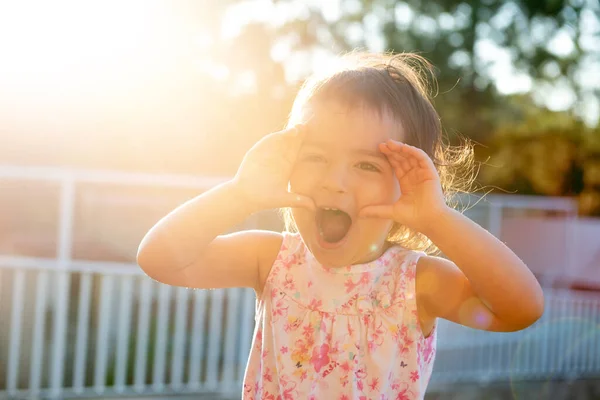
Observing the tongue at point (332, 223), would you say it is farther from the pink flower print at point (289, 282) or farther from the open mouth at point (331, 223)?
the pink flower print at point (289, 282)

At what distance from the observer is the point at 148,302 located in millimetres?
5234

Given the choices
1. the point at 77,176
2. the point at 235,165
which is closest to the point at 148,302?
the point at 77,176

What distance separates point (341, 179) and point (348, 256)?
0.19m

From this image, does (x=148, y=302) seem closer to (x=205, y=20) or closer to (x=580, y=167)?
(x=205, y=20)

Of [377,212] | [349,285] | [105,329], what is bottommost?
[105,329]

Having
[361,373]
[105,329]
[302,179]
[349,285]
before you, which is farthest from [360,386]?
[105,329]

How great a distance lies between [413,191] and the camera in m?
1.67

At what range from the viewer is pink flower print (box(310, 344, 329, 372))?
1.73 m

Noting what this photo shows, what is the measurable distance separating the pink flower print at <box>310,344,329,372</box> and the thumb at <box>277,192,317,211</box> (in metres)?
0.35

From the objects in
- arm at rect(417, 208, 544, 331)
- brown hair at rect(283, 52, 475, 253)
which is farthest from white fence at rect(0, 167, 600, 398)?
arm at rect(417, 208, 544, 331)

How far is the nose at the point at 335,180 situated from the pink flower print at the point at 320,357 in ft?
1.27

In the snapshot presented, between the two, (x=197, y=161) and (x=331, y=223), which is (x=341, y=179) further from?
(x=197, y=161)

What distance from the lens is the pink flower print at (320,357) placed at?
173 cm

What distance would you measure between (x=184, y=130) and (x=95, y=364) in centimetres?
969
